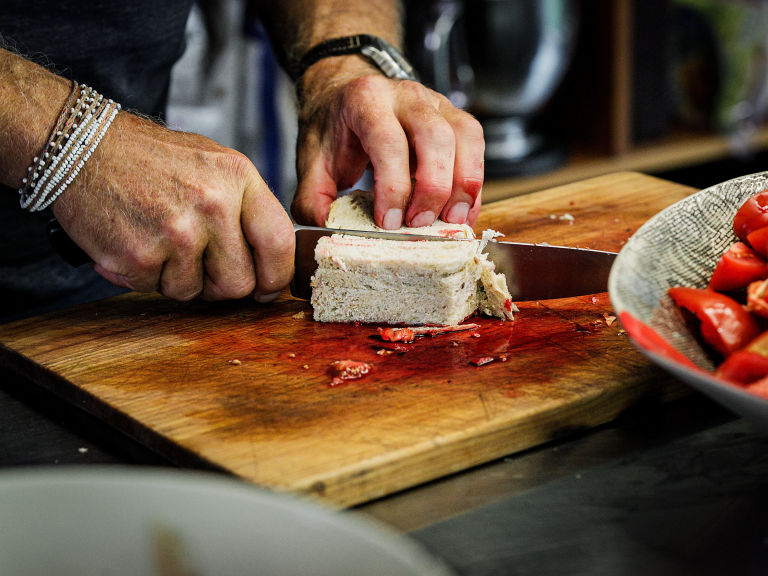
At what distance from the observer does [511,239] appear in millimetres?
1764

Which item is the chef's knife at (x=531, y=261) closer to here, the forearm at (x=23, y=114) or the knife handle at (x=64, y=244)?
the knife handle at (x=64, y=244)

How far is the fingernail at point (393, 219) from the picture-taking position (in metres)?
1.54

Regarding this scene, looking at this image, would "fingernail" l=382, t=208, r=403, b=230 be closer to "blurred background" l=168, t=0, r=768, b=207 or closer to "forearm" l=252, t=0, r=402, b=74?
"forearm" l=252, t=0, r=402, b=74

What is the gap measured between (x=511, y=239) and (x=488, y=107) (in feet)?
5.74

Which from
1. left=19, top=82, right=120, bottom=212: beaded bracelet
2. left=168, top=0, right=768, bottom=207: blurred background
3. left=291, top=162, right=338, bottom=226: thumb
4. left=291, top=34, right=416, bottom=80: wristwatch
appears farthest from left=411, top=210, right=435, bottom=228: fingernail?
left=168, top=0, right=768, bottom=207: blurred background

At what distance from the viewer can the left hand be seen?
152 cm

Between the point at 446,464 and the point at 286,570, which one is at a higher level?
the point at 286,570

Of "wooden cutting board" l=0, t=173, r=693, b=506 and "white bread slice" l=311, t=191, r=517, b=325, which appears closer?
"wooden cutting board" l=0, t=173, r=693, b=506

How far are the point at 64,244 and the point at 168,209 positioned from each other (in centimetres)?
22

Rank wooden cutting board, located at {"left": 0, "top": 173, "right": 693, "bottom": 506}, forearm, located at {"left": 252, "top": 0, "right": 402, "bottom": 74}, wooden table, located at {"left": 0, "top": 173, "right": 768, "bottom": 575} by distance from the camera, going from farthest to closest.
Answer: forearm, located at {"left": 252, "top": 0, "right": 402, "bottom": 74}, wooden cutting board, located at {"left": 0, "top": 173, "right": 693, "bottom": 506}, wooden table, located at {"left": 0, "top": 173, "right": 768, "bottom": 575}

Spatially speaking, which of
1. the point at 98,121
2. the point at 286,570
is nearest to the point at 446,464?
the point at 286,570

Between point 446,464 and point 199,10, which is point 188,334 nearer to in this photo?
point 446,464

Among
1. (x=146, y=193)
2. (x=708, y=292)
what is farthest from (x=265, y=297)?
(x=708, y=292)

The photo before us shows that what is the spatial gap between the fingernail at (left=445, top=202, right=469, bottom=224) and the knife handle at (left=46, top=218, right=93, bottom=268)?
2.04 feet
